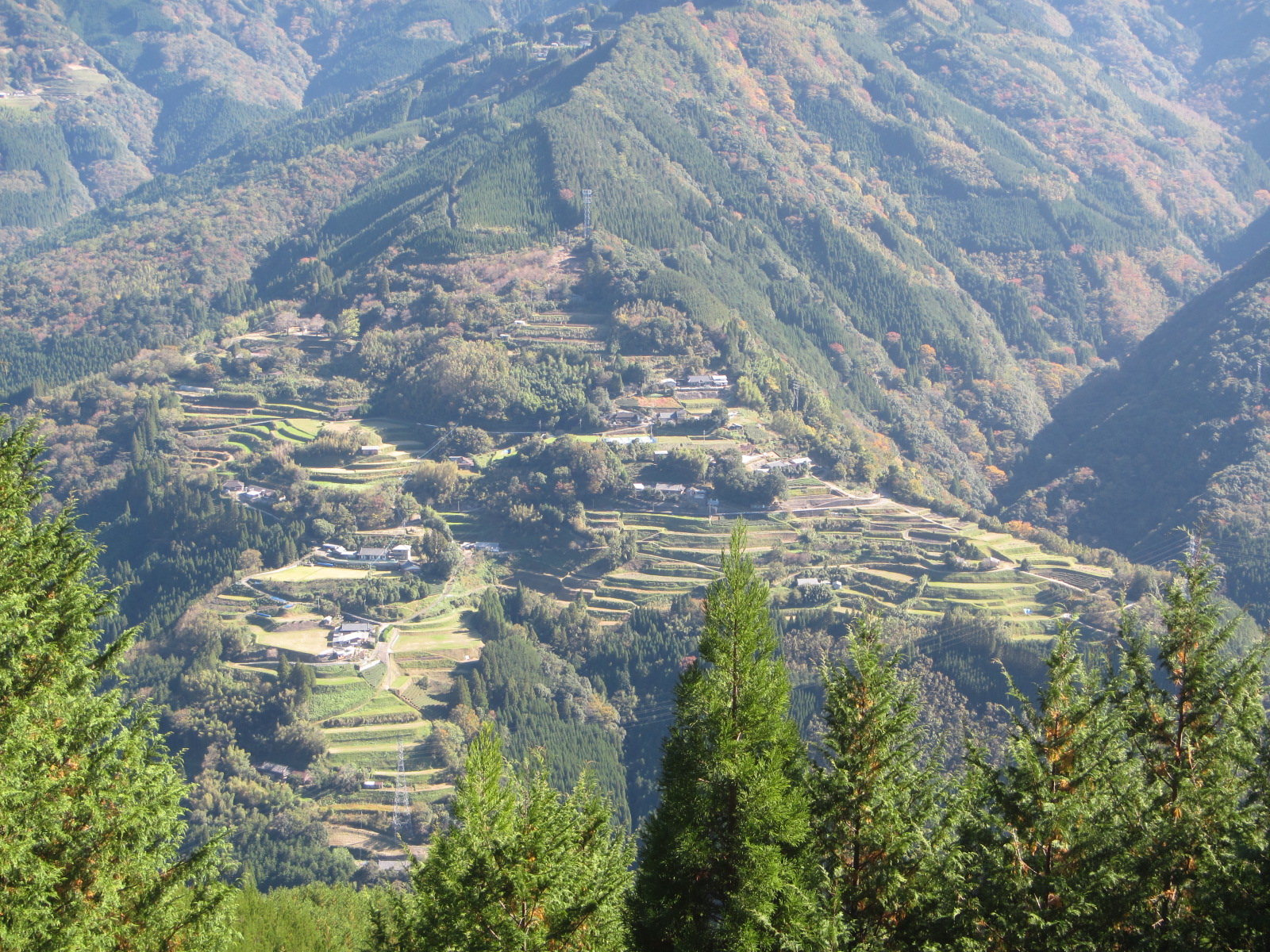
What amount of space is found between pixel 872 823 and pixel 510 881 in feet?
18.2

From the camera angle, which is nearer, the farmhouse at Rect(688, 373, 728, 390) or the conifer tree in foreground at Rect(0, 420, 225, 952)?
the conifer tree in foreground at Rect(0, 420, 225, 952)

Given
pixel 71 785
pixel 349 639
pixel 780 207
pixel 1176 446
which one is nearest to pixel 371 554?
pixel 349 639

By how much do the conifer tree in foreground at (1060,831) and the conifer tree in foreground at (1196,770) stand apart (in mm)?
368

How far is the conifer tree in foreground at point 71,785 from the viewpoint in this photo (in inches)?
667

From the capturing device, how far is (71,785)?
18.0m

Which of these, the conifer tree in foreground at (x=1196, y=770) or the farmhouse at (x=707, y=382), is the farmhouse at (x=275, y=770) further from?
the conifer tree in foreground at (x=1196, y=770)

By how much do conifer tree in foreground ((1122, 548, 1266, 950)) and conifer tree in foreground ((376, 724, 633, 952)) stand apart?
321 inches

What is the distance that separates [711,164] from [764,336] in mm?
36933

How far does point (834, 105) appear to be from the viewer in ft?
547

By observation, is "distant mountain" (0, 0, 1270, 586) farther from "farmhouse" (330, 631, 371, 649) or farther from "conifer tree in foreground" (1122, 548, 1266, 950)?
"conifer tree in foreground" (1122, 548, 1266, 950)

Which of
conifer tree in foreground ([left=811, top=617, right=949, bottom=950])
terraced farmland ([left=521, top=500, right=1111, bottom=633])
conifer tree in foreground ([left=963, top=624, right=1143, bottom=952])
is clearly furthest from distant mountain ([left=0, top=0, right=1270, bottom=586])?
conifer tree in foreground ([left=811, top=617, right=949, bottom=950])

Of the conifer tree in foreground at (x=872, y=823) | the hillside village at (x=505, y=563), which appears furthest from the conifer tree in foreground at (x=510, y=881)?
the hillside village at (x=505, y=563)

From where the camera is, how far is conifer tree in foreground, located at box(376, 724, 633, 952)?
16.6m

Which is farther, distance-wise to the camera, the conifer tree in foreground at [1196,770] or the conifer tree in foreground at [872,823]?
the conifer tree in foreground at [872,823]
